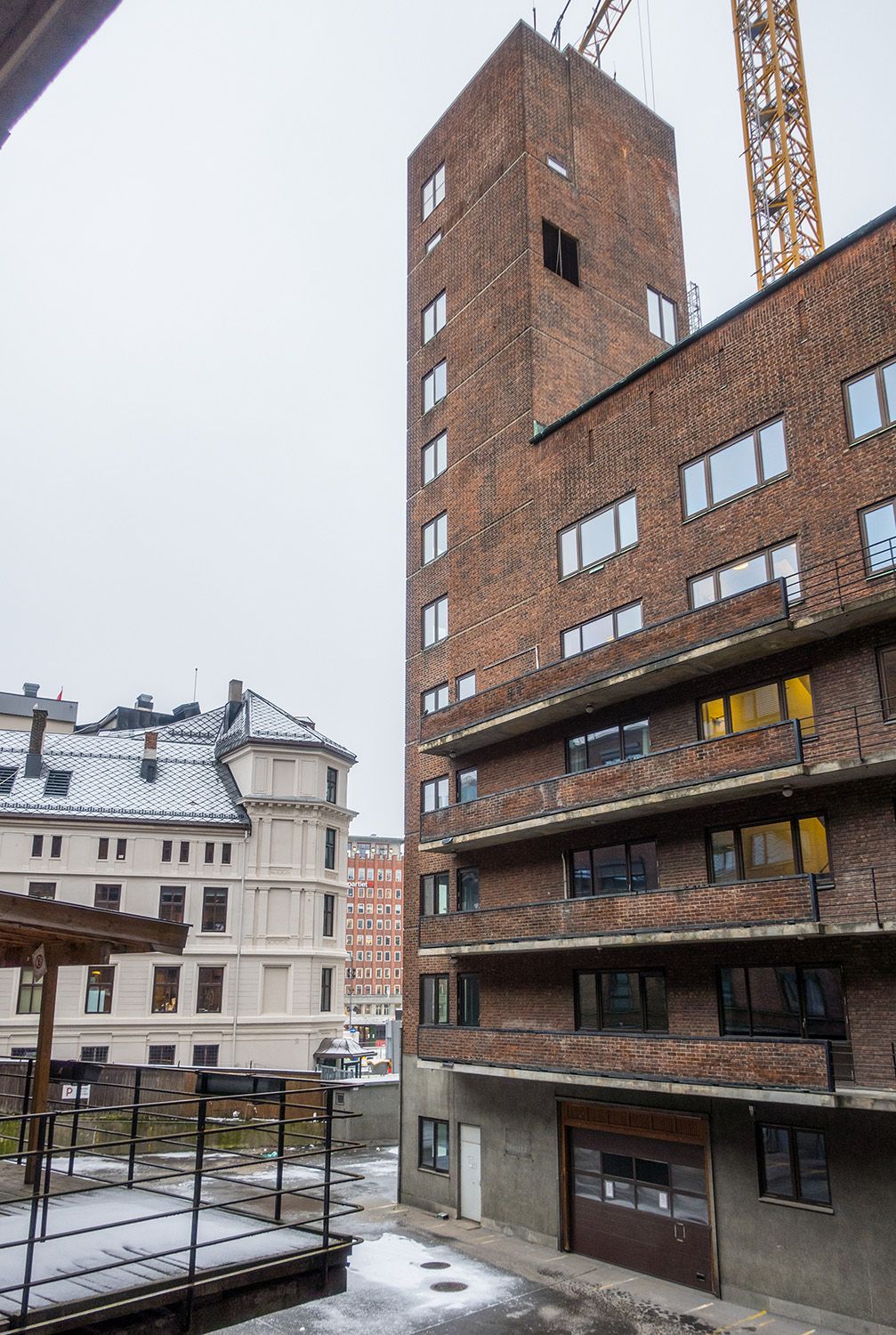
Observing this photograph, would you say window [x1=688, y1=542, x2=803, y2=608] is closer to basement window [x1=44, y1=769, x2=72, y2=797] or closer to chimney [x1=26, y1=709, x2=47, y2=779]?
basement window [x1=44, y1=769, x2=72, y2=797]

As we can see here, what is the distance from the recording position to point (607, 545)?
25031 millimetres

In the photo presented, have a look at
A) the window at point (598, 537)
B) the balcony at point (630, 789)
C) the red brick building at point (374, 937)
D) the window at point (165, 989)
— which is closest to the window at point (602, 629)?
the window at point (598, 537)

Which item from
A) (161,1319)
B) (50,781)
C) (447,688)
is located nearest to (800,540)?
(447,688)

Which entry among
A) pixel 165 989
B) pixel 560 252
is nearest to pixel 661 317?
pixel 560 252

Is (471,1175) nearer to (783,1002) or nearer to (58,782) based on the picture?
(783,1002)

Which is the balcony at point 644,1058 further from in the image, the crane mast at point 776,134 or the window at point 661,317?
the crane mast at point 776,134

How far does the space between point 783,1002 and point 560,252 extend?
22843 millimetres

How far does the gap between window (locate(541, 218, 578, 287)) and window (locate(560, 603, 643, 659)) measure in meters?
12.2

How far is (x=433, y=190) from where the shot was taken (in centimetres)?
3544

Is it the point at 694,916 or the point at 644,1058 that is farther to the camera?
the point at 644,1058

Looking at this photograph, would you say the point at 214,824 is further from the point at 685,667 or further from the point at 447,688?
the point at 685,667

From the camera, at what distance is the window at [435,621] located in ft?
102

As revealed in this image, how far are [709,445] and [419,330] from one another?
16131 mm

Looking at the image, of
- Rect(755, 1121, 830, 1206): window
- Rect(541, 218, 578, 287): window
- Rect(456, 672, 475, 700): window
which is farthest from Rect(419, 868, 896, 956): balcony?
Rect(541, 218, 578, 287): window
